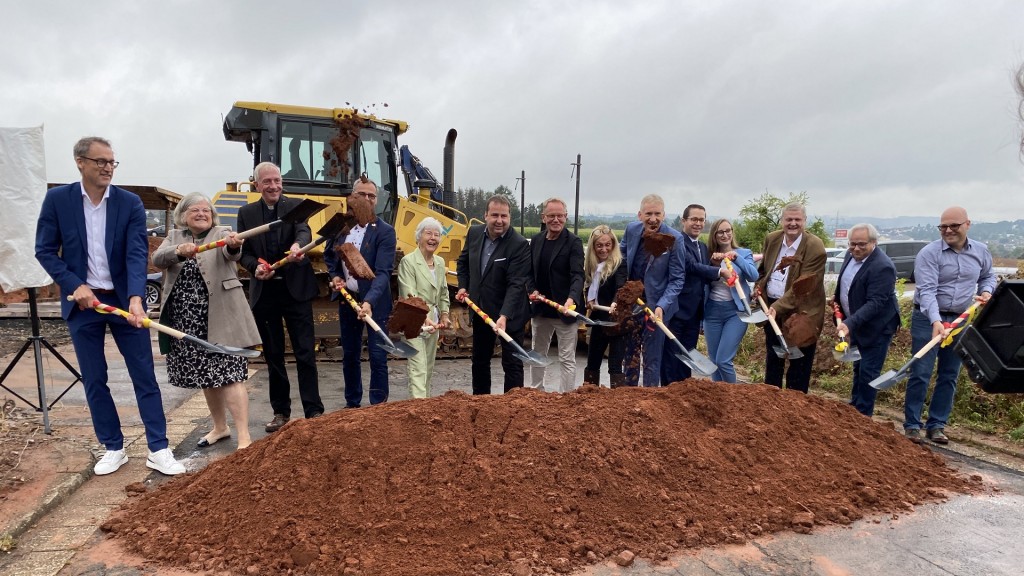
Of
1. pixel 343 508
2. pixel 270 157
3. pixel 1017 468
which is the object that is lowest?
pixel 1017 468

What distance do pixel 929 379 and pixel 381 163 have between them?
20.9ft

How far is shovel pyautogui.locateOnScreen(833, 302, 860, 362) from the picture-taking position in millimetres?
4562

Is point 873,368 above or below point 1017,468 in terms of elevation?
above

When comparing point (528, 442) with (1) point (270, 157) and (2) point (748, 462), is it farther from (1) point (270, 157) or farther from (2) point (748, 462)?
(1) point (270, 157)

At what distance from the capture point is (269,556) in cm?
259

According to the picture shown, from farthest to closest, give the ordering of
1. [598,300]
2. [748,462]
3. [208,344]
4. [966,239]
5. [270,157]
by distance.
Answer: [270,157], [598,300], [966,239], [208,344], [748,462]

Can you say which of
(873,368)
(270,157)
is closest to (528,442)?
(873,368)

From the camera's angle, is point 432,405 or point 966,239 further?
point 966,239

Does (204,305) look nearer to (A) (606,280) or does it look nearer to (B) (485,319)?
(B) (485,319)

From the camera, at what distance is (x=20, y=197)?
4234 millimetres

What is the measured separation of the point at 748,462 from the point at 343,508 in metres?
2.21

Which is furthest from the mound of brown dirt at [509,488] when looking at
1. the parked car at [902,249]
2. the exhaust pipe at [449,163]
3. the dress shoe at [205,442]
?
the parked car at [902,249]

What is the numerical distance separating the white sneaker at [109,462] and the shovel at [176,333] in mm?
787

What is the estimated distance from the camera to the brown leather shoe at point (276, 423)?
4.53 m
